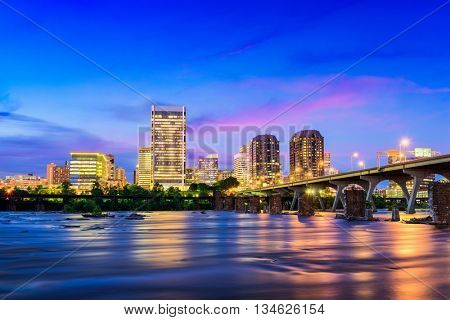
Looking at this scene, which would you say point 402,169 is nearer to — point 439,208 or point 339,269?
point 439,208

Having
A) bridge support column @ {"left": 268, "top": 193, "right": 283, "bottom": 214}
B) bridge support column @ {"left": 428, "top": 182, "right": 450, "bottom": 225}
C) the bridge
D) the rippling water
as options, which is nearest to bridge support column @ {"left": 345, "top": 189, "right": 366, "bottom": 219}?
bridge support column @ {"left": 428, "top": 182, "right": 450, "bottom": 225}

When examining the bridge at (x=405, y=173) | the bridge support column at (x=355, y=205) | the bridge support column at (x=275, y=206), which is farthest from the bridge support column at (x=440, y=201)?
the bridge support column at (x=275, y=206)

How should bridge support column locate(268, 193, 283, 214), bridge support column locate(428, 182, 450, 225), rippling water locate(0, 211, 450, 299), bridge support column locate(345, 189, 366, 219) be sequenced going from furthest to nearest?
1. bridge support column locate(268, 193, 283, 214)
2. bridge support column locate(345, 189, 366, 219)
3. bridge support column locate(428, 182, 450, 225)
4. rippling water locate(0, 211, 450, 299)

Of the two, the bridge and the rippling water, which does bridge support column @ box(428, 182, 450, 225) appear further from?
the bridge

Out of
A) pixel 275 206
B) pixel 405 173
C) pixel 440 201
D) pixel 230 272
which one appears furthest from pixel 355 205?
pixel 230 272

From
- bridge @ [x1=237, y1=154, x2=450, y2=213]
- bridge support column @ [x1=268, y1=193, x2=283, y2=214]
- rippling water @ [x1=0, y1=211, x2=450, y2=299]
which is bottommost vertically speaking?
rippling water @ [x1=0, y1=211, x2=450, y2=299]

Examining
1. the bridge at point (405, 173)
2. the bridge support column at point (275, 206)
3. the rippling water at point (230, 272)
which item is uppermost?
the bridge at point (405, 173)

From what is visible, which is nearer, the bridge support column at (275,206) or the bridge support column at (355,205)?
the bridge support column at (355,205)

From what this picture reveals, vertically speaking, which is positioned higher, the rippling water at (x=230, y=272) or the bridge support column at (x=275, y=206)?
the bridge support column at (x=275, y=206)

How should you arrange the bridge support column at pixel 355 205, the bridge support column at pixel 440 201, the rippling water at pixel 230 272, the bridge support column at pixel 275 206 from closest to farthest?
1. the rippling water at pixel 230 272
2. the bridge support column at pixel 440 201
3. the bridge support column at pixel 355 205
4. the bridge support column at pixel 275 206

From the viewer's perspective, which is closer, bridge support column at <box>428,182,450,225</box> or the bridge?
bridge support column at <box>428,182,450,225</box>

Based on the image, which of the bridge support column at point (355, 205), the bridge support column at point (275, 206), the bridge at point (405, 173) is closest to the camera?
the bridge support column at point (355, 205)

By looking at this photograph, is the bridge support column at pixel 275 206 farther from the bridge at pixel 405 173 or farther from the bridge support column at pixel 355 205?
the bridge support column at pixel 355 205

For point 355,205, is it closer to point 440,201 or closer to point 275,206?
point 440,201
